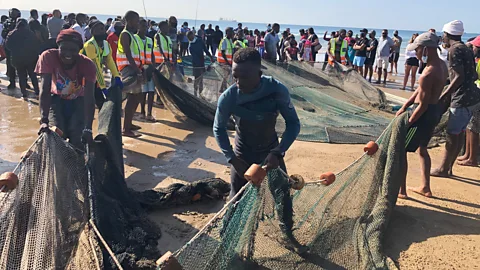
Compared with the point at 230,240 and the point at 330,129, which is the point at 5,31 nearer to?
the point at 330,129

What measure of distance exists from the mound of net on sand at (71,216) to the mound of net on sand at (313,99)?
3472 mm

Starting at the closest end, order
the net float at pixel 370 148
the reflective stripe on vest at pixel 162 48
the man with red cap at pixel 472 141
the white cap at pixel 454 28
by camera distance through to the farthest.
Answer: the net float at pixel 370 148
the white cap at pixel 454 28
the man with red cap at pixel 472 141
the reflective stripe on vest at pixel 162 48

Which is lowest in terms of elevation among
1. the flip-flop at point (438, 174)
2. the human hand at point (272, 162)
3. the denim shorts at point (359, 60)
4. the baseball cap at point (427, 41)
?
the flip-flop at point (438, 174)

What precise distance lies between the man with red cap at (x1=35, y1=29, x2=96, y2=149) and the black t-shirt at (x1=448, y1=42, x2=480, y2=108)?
4053 millimetres

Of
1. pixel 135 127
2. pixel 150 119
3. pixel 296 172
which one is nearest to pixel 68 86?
pixel 135 127

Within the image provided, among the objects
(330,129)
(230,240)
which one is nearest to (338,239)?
(230,240)

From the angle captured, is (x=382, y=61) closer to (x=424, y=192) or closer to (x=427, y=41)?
(x=424, y=192)

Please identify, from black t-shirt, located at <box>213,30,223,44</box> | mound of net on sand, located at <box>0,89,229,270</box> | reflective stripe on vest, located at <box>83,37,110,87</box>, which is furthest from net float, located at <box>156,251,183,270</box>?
black t-shirt, located at <box>213,30,223,44</box>

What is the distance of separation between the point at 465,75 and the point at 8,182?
488 cm

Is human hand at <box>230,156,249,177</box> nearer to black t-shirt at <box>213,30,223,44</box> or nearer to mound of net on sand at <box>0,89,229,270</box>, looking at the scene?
mound of net on sand at <box>0,89,229,270</box>

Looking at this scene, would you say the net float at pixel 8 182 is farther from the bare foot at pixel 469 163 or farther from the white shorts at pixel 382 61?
the white shorts at pixel 382 61

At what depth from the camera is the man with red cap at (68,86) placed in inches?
161

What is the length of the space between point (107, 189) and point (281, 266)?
1.67 m

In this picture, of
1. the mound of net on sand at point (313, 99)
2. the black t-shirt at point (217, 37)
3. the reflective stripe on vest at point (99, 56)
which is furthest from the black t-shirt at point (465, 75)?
the black t-shirt at point (217, 37)
